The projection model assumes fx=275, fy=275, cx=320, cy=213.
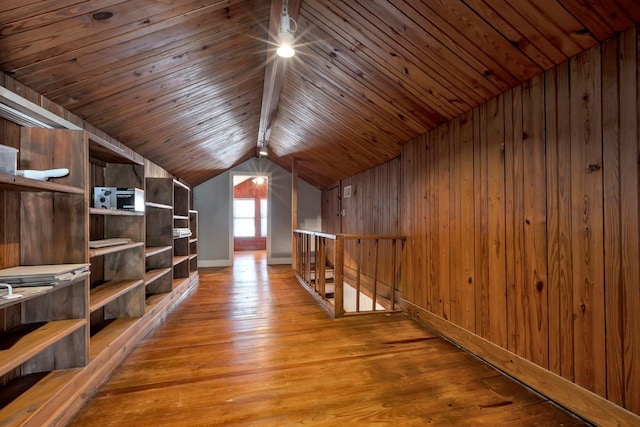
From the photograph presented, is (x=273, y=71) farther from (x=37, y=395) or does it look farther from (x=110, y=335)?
(x=37, y=395)

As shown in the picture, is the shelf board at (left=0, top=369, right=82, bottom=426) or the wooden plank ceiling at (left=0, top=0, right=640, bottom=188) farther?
the wooden plank ceiling at (left=0, top=0, right=640, bottom=188)

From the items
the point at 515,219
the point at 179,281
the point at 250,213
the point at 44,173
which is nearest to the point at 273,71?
the point at 44,173

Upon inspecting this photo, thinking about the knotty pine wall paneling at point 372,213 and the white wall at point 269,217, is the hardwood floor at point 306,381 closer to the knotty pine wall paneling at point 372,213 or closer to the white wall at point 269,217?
the knotty pine wall paneling at point 372,213

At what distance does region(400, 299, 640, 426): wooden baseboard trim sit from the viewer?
1.40 metres

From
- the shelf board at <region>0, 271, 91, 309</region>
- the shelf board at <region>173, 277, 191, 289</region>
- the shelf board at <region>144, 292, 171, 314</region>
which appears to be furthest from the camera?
the shelf board at <region>173, 277, 191, 289</region>

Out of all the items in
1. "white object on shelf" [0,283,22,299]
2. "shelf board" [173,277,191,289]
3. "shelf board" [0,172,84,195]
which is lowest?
"shelf board" [173,277,191,289]

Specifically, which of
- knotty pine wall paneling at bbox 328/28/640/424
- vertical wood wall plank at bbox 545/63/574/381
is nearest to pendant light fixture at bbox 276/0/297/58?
knotty pine wall paneling at bbox 328/28/640/424

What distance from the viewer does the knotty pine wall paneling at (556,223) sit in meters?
1.36

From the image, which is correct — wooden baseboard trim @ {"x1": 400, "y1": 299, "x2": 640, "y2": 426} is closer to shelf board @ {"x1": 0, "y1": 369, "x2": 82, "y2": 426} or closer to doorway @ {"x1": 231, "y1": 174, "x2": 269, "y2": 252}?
shelf board @ {"x1": 0, "y1": 369, "x2": 82, "y2": 426}

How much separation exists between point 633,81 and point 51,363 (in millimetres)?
3470

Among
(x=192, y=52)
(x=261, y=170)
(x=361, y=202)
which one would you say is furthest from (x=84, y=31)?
(x=261, y=170)

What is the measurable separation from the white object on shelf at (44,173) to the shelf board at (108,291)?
0.84 meters

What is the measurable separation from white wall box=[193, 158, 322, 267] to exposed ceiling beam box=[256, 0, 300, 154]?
7.65ft

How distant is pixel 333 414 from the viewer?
1557mm
